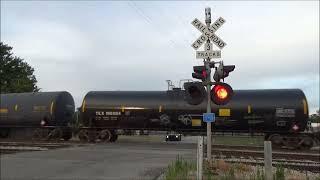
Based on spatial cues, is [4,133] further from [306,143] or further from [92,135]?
[306,143]

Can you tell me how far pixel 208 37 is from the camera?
40.7ft

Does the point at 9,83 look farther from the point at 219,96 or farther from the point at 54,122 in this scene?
the point at 219,96

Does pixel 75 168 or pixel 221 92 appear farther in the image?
pixel 75 168

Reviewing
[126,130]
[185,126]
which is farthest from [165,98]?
[126,130]

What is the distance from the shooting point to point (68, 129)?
34250mm

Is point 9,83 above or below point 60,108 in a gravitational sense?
above

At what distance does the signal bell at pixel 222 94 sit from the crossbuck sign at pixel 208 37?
84 centimetres

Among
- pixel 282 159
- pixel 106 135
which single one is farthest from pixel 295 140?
pixel 106 135

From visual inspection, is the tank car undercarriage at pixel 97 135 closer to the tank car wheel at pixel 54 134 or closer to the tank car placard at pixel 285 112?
the tank car wheel at pixel 54 134

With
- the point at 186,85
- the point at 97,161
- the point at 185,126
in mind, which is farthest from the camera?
the point at 185,126

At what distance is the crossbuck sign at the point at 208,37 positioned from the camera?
12.2m

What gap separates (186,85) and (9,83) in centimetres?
7099

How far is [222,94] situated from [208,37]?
1.57 m

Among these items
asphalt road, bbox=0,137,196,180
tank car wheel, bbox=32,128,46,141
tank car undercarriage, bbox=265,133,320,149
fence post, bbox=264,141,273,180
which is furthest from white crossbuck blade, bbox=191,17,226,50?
tank car wheel, bbox=32,128,46,141
